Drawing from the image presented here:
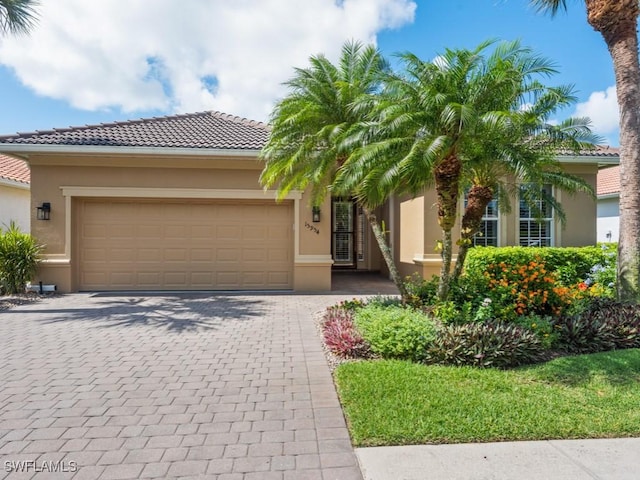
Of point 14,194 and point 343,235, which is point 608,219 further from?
point 14,194

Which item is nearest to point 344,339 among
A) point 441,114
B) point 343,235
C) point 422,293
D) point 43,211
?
point 422,293

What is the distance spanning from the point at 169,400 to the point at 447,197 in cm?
527

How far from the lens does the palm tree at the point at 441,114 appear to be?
5855 mm

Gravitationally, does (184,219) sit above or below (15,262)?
above

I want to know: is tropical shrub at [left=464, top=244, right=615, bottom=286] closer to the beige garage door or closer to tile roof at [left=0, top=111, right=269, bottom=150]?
the beige garage door

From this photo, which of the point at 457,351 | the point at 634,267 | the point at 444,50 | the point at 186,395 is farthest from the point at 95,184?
the point at 634,267

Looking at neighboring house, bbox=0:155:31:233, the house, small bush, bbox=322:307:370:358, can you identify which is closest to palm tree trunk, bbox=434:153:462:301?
small bush, bbox=322:307:370:358

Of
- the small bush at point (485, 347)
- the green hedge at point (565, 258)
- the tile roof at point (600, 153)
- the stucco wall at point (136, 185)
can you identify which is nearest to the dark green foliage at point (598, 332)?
the small bush at point (485, 347)

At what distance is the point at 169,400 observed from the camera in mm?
4234

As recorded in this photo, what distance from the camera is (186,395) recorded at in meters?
4.37

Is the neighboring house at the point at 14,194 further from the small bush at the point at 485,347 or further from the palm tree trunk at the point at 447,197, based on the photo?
the small bush at the point at 485,347

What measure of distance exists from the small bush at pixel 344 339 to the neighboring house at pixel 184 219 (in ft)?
16.2

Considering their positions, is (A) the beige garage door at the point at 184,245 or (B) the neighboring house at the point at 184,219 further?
(A) the beige garage door at the point at 184,245

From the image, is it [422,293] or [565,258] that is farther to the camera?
[565,258]
